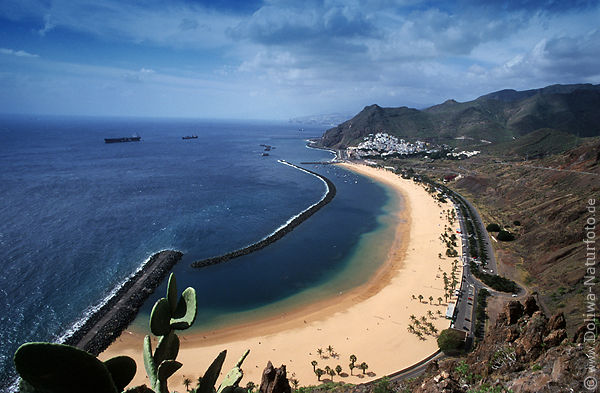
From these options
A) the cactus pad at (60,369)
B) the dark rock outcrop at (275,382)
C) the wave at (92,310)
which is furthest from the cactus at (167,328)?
the wave at (92,310)

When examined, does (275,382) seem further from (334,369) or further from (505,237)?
(505,237)

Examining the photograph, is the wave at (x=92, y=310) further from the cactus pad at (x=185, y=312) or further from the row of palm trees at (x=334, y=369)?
the cactus pad at (x=185, y=312)

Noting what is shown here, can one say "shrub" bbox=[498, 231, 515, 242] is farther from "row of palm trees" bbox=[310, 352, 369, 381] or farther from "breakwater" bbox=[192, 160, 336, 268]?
"row of palm trees" bbox=[310, 352, 369, 381]

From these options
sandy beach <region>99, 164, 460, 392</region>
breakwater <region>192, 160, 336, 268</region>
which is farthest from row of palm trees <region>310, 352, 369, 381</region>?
breakwater <region>192, 160, 336, 268</region>

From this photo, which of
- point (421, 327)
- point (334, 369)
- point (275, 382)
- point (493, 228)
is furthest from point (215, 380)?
point (493, 228)

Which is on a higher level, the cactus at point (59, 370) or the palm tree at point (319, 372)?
the cactus at point (59, 370)

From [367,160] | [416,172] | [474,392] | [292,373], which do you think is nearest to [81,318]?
[292,373]
